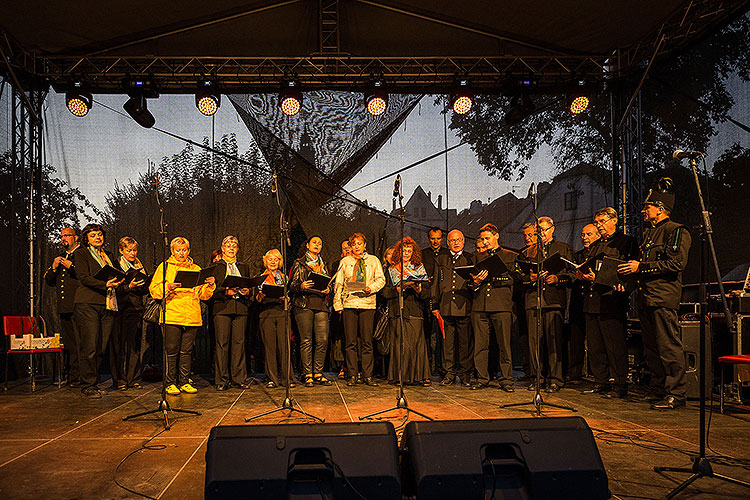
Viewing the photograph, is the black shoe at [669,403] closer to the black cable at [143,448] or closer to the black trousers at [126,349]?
the black cable at [143,448]

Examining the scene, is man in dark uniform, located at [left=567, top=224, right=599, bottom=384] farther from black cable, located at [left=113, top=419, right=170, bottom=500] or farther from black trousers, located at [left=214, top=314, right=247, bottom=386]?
black cable, located at [left=113, top=419, right=170, bottom=500]

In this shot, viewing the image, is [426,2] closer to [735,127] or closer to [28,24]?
Answer: [735,127]

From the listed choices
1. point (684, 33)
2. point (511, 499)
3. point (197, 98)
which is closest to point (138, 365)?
point (197, 98)

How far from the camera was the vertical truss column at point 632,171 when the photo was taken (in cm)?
831

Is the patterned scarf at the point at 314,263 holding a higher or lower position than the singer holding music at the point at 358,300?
higher

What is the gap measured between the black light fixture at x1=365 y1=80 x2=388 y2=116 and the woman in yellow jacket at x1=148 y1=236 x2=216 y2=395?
333 cm

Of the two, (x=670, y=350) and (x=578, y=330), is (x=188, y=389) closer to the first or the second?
(x=578, y=330)

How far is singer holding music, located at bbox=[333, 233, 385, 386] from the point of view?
23.6ft

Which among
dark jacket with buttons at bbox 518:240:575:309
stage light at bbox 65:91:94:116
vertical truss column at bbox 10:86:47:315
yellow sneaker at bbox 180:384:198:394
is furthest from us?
stage light at bbox 65:91:94:116

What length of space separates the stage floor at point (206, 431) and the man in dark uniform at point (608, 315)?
0.32 metres

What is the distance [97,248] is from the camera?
22.7 feet

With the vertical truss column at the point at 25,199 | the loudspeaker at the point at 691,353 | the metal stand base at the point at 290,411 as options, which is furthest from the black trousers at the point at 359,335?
the vertical truss column at the point at 25,199

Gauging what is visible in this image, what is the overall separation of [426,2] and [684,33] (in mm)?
3179

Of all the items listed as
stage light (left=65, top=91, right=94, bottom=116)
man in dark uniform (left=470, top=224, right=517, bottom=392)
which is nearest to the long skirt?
man in dark uniform (left=470, top=224, right=517, bottom=392)
